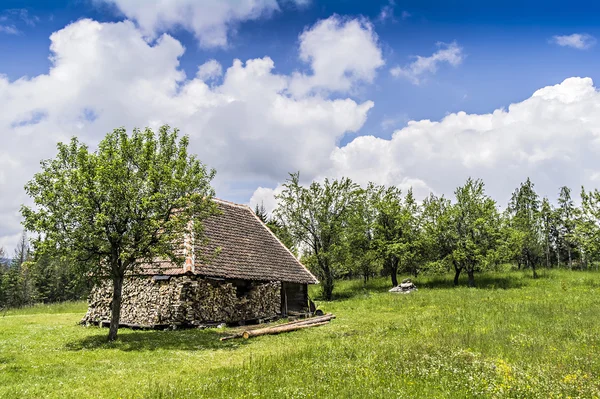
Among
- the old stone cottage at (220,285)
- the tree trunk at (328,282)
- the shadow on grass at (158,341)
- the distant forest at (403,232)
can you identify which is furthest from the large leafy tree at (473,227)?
the shadow on grass at (158,341)

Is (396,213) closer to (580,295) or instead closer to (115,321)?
(580,295)

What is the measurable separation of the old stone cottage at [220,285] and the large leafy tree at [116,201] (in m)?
1.56

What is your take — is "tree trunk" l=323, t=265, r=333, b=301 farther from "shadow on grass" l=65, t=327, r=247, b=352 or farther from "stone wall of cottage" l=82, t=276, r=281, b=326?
"shadow on grass" l=65, t=327, r=247, b=352

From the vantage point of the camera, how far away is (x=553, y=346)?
13008mm

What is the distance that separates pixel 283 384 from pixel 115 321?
9959 mm

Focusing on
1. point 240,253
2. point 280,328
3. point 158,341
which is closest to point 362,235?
point 240,253

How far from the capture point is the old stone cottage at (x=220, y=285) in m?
19.9

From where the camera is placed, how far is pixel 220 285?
840 inches

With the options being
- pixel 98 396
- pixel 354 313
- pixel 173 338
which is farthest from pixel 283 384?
pixel 354 313

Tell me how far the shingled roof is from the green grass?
127 inches

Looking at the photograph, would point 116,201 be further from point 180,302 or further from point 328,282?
point 328,282

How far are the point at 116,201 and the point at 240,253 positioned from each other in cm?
927

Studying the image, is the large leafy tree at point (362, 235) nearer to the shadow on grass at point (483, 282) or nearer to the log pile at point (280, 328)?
the shadow on grass at point (483, 282)

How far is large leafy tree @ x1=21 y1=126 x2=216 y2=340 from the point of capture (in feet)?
50.5
